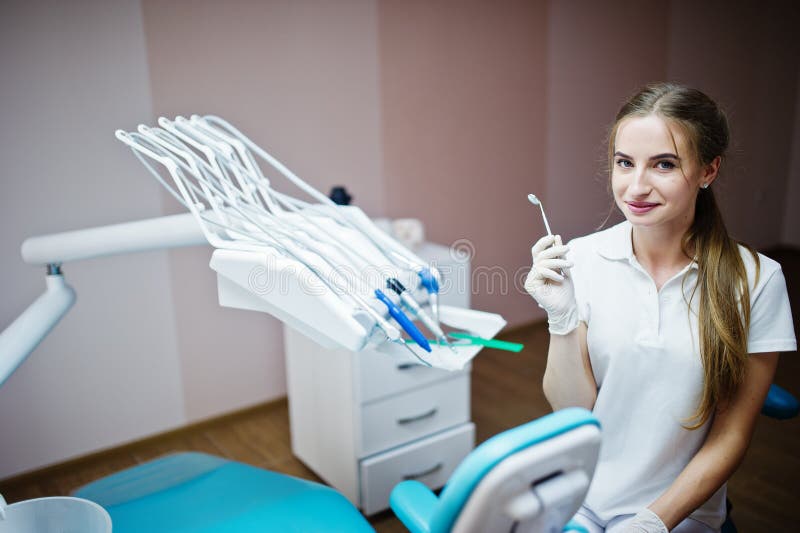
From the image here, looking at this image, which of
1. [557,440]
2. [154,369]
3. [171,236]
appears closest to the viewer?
[557,440]

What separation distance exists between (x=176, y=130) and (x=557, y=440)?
629 mm

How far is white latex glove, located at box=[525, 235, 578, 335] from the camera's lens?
86 centimetres

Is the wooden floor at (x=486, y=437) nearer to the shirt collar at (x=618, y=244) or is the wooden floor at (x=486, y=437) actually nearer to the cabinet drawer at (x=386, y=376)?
the cabinet drawer at (x=386, y=376)

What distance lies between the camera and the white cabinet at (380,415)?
6.30 feet

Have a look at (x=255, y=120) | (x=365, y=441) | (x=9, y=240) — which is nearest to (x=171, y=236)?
(x=365, y=441)

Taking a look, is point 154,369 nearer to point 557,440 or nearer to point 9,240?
point 9,240

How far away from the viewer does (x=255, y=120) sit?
2385 millimetres

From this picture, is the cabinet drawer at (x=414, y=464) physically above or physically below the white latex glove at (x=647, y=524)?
below

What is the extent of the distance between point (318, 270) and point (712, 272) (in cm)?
61

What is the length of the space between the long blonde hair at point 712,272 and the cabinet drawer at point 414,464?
3.56ft

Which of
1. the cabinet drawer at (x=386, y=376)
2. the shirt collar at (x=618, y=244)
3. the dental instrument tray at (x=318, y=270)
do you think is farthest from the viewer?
the cabinet drawer at (x=386, y=376)

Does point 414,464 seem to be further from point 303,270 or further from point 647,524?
point 303,270

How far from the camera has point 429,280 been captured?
0.83 m

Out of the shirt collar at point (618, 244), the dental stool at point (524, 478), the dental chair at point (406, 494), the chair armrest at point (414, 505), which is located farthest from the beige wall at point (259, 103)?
the dental stool at point (524, 478)
